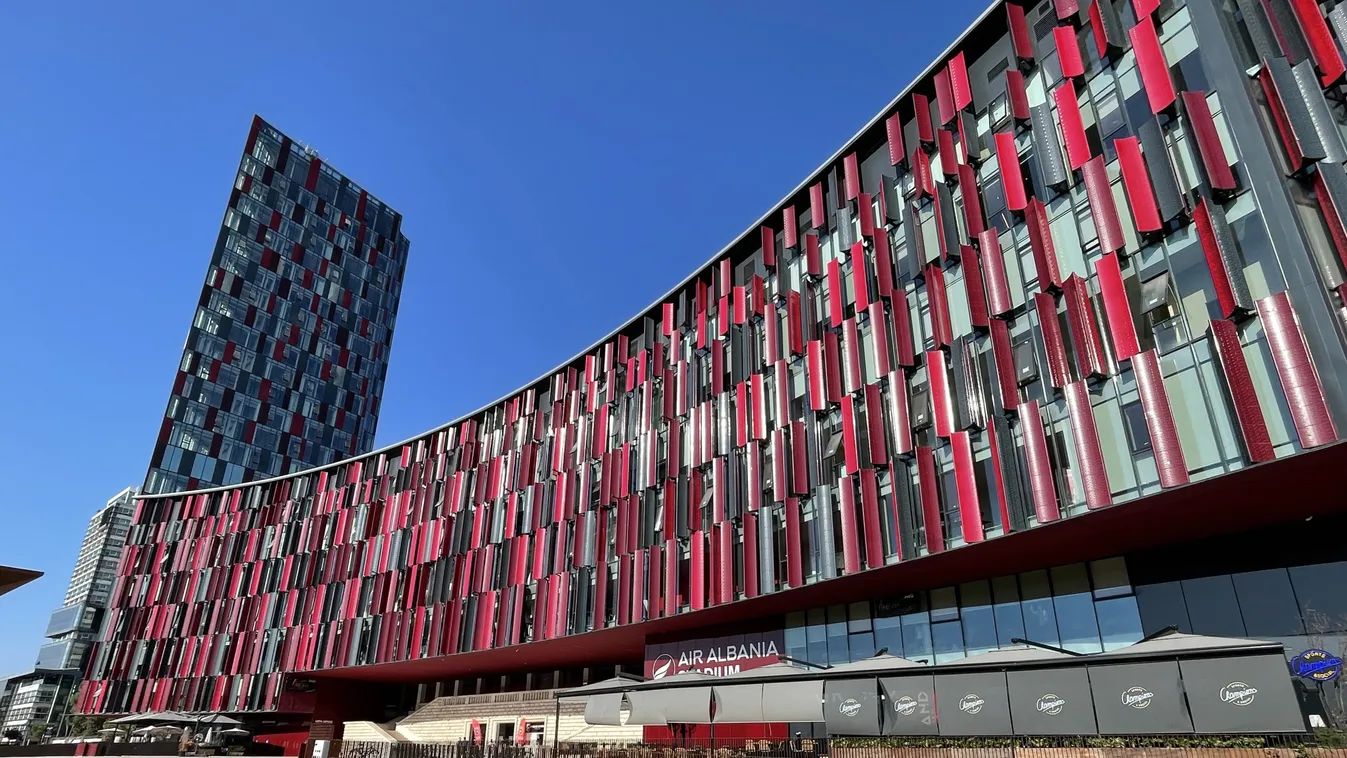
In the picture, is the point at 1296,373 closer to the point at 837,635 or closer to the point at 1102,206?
the point at 1102,206

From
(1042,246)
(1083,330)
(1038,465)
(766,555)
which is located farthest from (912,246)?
(766,555)

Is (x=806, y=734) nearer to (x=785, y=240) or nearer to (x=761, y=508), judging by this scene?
(x=761, y=508)

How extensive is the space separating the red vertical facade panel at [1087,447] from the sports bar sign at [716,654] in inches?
636

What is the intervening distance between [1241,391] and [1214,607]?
6.64 metres

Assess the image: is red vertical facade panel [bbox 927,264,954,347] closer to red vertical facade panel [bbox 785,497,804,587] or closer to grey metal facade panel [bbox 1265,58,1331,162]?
red vertical facade panel [bbox 785,497,804,587]

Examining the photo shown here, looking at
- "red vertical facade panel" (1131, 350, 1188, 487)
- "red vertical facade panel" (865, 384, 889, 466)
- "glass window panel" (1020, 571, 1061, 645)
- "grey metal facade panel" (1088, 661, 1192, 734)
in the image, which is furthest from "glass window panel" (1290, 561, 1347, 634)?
"red vertical facade panel" (865, 384, 889, 466)

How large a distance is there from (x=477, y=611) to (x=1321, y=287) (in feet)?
144

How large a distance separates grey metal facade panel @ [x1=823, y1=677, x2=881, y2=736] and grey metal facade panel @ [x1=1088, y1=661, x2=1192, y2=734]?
6029 mm

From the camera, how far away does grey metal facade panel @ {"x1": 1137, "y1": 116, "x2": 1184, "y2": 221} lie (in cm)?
2209

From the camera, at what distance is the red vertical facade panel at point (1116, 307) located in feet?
72.5

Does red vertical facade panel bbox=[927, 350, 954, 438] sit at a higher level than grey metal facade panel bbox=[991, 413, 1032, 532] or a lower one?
higher

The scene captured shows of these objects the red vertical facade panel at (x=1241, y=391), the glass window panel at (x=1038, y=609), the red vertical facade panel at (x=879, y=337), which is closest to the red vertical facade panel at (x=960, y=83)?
the red vertical facade panel at (x=879, y=337)

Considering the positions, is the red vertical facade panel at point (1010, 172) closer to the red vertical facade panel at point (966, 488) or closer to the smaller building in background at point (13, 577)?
the red vertical facade panel at point (966, 488)

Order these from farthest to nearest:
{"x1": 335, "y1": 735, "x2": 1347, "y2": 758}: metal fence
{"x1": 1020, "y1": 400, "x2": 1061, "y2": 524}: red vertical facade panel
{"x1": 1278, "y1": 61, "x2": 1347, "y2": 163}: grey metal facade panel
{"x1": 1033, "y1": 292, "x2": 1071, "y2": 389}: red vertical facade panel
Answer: {"x1": 1033, "y1": 292, "x2": 1071, "y2": 389}: red vertical facade panel < {"x1": 1020, "y1": 400, "x2": 1061, "y2": 524}: red vertical facade panel < {"x1": 1278, "y1": 61, "x2": 1347, "y2": 163}: grey metal facade panel < {"x1": 335, "y1": 735, "x2": 1347, "y2": 758}: metal fence
